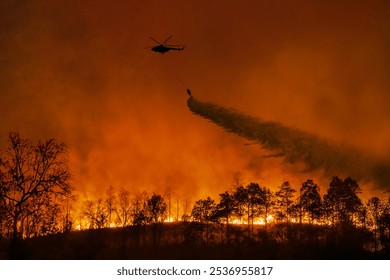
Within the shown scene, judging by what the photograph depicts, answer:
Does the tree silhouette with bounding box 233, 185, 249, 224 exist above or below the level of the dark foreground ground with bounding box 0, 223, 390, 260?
above

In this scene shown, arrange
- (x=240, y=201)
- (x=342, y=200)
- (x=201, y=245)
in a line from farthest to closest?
(x=240, y=201)
(x=342, y=200)
(x=201, y=245)

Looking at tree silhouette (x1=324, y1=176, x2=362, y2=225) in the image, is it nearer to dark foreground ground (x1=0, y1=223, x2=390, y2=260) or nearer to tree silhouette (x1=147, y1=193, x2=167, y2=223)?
dark foreground ground (x1=0, y1=223, x2=390, y2=260)

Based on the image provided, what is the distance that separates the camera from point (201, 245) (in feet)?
240

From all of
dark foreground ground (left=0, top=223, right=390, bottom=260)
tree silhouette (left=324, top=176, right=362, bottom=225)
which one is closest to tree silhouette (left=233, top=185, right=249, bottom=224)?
A: dark foreground ground (left=0, top=223, right=390, bottom=260)

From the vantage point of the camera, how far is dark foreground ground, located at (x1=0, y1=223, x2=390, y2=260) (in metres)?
55.1

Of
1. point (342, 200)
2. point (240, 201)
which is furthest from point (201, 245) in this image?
point (342, 200)

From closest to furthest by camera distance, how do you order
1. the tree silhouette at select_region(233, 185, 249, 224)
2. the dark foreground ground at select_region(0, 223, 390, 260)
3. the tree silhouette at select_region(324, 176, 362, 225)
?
the dark foreground ground at select_region(0, 223, 390, 260) → the tree silhouette at select_region(324, 176, 362, 225) → the tree silhouette at select_region(233, 185, 249, 224)

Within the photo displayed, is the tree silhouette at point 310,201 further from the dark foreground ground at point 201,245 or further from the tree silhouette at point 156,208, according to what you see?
the tree silhouette at point 156,208

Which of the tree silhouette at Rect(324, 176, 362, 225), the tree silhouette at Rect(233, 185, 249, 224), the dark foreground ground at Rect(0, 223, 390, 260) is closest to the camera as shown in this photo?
the dark foreground ground at Rect(0, 223, 390, 260)

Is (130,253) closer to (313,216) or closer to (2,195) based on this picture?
(2,195)

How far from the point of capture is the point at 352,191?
7425 cm

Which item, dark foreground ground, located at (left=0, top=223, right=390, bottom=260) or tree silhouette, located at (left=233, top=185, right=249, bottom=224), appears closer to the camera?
dark foreground ground, located at (left=0, top=223, right=390, bottom=260)

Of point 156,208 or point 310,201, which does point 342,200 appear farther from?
point 156,208
